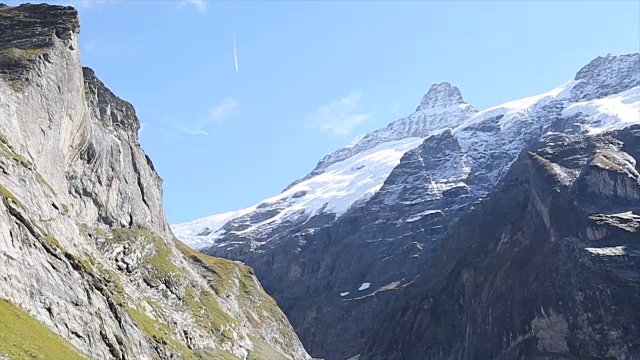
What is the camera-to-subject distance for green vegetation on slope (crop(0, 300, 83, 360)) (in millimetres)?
45719

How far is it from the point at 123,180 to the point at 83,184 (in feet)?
68.8

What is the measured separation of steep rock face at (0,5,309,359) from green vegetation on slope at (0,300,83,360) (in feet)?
0.63

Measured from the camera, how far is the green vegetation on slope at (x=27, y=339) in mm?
45719

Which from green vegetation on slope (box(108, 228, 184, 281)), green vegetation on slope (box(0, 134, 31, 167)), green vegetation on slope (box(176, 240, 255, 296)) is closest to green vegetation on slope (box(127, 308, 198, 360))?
green vegetation on slope (box(108, 228, 184, 281))

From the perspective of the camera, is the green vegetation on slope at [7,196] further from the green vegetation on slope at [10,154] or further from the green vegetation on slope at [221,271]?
the green vegetation on slope at [221,271]

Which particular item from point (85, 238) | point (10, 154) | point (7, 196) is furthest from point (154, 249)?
point (7, 196)

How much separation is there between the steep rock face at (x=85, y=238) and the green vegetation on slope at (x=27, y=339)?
192 mm

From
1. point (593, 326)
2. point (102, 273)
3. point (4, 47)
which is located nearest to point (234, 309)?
point (102, 273)

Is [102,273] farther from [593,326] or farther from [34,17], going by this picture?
[593,326]

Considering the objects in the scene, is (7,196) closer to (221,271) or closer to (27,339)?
(27,339)

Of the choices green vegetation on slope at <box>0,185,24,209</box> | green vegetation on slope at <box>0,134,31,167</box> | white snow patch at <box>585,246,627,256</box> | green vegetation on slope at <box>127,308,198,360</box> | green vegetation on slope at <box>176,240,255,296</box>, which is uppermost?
green vegetation on slope at <box>0,134,31,167</box>

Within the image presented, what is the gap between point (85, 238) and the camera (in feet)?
350

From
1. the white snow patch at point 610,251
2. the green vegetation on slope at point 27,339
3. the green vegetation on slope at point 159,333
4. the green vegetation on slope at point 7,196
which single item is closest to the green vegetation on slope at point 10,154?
the green vegetation on slope at point 7,196

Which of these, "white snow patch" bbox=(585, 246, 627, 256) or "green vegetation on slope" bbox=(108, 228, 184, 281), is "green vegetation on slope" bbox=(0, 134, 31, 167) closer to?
"green vegetation on slope" bbox=(108, 228, 184, 281)
